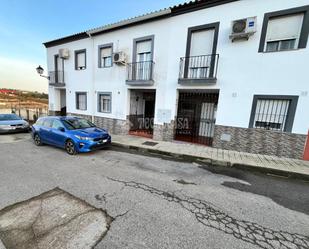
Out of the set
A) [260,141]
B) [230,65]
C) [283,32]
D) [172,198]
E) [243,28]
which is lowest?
[172,198]

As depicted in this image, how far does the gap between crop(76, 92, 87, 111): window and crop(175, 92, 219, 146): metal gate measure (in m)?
6.88

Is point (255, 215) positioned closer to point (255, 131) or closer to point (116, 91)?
point (255, 131)

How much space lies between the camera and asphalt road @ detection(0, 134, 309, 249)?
7.21 ft

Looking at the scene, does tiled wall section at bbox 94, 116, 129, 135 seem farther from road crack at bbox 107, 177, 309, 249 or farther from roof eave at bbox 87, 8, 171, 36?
road crack at bbox 107, 177, 309, 249

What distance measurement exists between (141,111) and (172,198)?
769 centimetres

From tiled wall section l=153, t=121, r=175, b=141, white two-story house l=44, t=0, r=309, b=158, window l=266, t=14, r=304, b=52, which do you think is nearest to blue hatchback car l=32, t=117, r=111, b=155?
tiled wall section l=153, t=121, r=175, b=141

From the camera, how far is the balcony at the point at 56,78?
11441 mm

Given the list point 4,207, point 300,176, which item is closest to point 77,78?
point 4,207

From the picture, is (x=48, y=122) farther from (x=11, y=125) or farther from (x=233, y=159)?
(x=233, y=159)

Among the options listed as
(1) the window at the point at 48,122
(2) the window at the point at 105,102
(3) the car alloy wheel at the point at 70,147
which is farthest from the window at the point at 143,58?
(3) the car alloy wheel at the point at 70,147

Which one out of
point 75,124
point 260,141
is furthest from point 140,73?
point 260,141

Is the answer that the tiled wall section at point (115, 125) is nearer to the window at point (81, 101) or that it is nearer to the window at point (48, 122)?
the window at point (81, 101)

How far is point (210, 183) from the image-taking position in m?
3.93

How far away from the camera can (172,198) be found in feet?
10.4
